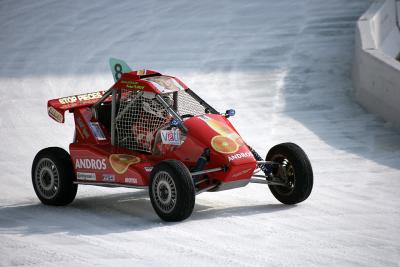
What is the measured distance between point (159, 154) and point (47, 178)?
62.9 inches

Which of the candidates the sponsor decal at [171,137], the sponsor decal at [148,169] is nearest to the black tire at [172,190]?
the sponsor decal at [148,169]

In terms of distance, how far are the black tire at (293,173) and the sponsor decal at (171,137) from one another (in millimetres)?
1248

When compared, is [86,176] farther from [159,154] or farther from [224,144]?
[224,144]

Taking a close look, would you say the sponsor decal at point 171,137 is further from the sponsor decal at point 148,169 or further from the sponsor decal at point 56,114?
the sponsor decal at point 56,114

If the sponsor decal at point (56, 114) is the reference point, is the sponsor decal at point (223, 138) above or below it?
below

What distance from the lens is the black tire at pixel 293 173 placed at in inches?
428

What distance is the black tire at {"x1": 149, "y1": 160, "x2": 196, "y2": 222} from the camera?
995 cm

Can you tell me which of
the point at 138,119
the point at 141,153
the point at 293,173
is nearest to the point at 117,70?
the point at 138,119

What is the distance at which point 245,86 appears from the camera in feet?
64.3

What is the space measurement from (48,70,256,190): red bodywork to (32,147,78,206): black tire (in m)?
0.14

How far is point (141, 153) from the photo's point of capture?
11352 millimetres

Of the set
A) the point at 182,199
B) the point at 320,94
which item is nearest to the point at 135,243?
the point at 182,199

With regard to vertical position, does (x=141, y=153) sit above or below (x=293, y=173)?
above

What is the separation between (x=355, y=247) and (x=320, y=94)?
388 inches
